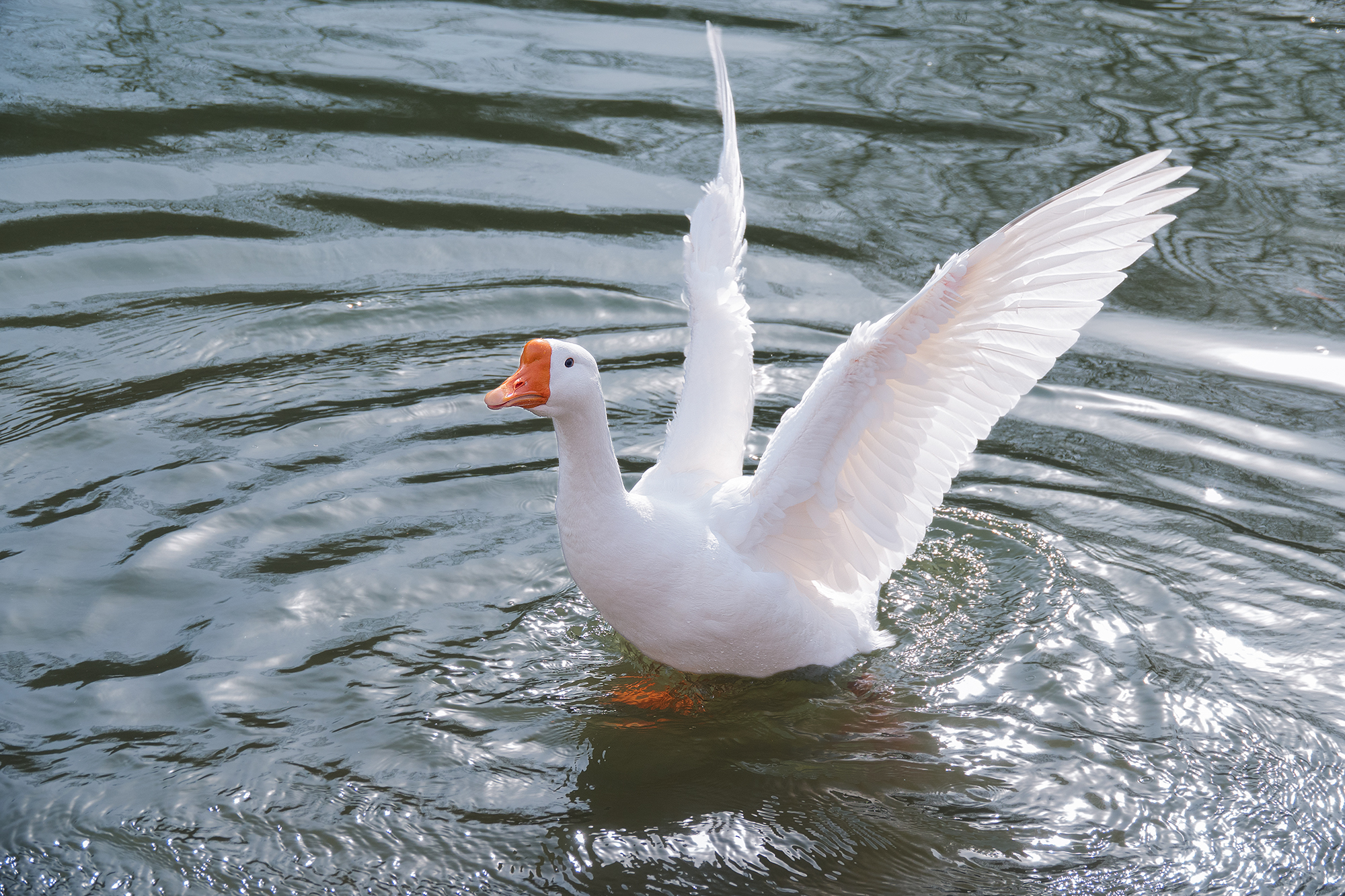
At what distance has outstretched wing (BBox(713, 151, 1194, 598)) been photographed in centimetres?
376

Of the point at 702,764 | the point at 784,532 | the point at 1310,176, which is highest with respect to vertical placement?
the point at 1310,176

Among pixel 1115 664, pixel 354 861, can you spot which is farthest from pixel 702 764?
pixel 1115 664

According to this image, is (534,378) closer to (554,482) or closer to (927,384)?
(927,384)

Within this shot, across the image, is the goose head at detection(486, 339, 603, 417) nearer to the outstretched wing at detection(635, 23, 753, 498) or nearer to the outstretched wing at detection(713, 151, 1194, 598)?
the outstretched wing at detection(713, 151, 1194, 598)

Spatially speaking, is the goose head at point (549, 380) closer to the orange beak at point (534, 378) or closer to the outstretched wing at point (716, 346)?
the orange beak at point (534, 378)

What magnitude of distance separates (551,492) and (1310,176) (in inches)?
248

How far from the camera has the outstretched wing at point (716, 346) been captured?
16.2ft

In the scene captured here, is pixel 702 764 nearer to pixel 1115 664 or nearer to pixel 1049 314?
pixel 1115 664

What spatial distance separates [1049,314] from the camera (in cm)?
408

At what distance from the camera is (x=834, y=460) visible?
13.7ft

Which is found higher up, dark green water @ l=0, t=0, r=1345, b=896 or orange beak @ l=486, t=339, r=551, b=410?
orange beak @ l=486, t=339, r=551, b=410

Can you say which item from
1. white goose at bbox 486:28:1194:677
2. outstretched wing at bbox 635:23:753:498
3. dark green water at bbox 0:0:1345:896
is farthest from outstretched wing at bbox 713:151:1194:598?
dark green water at bbox 0:0:1345:896

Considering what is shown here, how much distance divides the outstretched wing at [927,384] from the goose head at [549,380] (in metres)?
0.74

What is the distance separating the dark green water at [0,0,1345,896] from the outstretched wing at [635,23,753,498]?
0.78 meters
